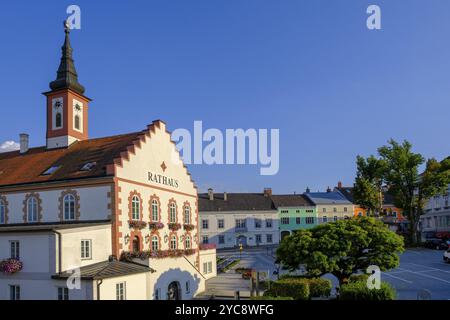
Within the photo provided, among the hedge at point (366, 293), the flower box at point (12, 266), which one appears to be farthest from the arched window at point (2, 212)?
the hedge at point (366, 293)

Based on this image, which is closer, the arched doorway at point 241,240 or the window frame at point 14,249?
the window frame at point 14,249

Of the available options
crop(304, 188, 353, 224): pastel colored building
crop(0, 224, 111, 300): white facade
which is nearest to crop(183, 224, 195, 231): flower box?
crop(0, 224, 111, 300): white facade

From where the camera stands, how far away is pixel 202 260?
40844mm

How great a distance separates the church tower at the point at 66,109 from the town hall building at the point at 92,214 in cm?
9

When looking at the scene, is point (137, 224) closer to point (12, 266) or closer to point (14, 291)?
point (12, 266)

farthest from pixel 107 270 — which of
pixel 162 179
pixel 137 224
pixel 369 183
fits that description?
pixel 369 183

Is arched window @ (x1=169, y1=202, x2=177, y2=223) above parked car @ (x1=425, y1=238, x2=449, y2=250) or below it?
above

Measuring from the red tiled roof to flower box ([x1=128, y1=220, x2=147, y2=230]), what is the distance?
3955mm

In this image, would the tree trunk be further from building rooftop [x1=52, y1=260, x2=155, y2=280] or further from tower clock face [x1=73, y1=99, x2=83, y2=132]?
tower clock face [x1=73, y1=99, x2=83, y2=132]

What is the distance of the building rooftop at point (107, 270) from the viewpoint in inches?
904

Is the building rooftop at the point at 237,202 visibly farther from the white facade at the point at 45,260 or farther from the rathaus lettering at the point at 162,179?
the white facade at the point at 45,260

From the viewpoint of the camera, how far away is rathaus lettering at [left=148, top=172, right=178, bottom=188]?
1300 inches
